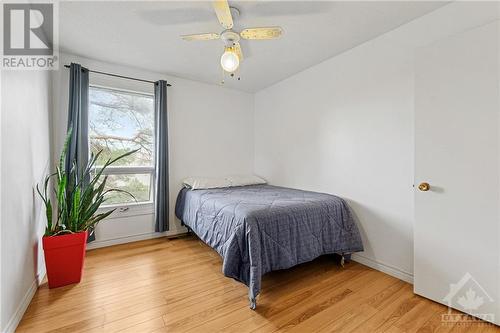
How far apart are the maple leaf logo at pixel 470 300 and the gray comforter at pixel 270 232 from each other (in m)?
0.81

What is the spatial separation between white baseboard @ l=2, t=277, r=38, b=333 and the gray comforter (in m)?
1.35

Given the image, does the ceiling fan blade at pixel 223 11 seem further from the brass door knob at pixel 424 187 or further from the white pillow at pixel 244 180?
the white pillow at pixel 244 180

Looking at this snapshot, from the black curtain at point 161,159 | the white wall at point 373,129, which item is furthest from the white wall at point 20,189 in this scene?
the white wall at point 373,129

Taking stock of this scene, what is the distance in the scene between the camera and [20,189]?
1.60 m

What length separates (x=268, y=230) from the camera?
1816mm

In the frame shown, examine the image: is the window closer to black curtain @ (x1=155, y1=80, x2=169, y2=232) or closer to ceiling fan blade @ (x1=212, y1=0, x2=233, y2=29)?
black curtain @ (x1=155, y1=80, x2=169, y2=232)

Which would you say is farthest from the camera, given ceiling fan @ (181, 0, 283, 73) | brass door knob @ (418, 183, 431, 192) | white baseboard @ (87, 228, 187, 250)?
white baseboard @ (87, 228, 187, 250)

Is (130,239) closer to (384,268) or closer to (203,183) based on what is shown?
(203,183)

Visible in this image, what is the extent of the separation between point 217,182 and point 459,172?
2602 mm

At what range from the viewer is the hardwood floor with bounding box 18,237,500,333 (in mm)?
1483
